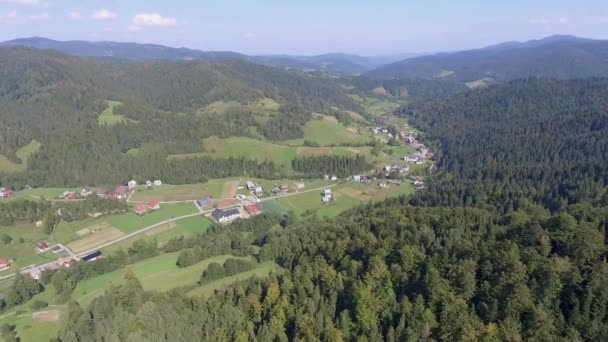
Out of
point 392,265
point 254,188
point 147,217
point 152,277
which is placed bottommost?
point 147,217

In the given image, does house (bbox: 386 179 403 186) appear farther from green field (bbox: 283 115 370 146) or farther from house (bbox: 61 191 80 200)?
house (bbox: 61 191 80 200)

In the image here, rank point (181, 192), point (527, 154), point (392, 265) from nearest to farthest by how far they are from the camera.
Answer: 1. point (392, 265)
2. point (181, 192)
3. point (527, 154)

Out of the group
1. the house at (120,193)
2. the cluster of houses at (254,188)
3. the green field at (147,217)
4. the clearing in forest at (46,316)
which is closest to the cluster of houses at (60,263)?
the green field at (147,217)

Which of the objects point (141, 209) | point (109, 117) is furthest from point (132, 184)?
point (109, 117)

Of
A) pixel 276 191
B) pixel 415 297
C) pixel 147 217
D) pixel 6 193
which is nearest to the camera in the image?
pixel 415 297

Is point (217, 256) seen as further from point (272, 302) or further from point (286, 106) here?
point (286, 106)

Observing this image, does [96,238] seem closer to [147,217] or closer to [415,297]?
[147,217]
